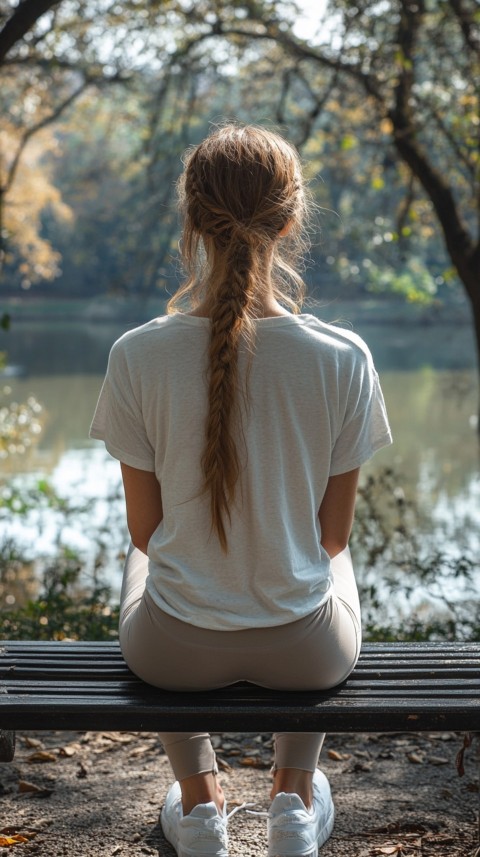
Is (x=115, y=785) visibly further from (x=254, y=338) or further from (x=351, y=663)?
(x=254, y=338)

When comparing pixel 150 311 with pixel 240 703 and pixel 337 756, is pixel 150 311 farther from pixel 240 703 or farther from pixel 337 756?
pixel 240 703

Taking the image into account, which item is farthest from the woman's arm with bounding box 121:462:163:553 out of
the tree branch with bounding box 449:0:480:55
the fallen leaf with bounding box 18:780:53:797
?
the tree branch with bounding box 449:0:480:55

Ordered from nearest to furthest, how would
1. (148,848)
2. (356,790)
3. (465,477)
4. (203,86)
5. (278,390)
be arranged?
1. (278,390)
2. (148,848)
3. (356,790)
4. (203,86)
5. (465,477)

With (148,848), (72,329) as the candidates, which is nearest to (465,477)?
(148,848)

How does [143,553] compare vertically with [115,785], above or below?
above

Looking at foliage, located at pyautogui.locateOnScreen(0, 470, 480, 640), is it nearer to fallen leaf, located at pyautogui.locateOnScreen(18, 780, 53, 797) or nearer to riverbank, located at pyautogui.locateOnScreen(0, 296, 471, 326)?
fallen leaf, located at pyautogui.locateOnScreen(18, 780, 53, 797)

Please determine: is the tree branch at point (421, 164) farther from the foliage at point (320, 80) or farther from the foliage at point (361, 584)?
the foliage at point (361, 584)

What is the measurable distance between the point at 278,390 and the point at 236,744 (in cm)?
160

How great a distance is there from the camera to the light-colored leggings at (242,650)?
6.43 feet

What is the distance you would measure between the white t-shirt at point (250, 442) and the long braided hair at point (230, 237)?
0.03 m

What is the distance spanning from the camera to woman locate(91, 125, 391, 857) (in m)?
1.91

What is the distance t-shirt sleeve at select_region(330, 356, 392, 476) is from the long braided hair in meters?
0.21

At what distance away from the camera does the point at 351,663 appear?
206 centimetres

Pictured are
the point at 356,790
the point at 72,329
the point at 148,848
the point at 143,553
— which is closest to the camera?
the point at 143,553
